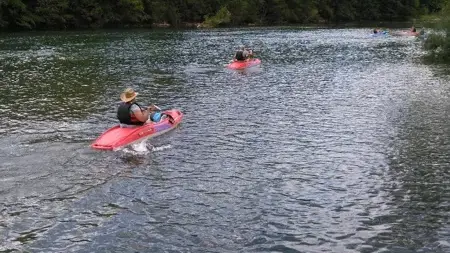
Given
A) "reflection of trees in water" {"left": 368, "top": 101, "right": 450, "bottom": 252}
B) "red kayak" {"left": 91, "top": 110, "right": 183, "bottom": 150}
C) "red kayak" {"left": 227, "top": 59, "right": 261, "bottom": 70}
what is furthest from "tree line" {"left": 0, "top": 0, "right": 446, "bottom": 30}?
"red kayak" {"left": 91, "top": 110, "right": 183, "bottom": 150}

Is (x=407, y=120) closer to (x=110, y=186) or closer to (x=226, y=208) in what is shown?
(x=226, y=208)

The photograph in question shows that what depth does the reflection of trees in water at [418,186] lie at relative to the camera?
1079 cm

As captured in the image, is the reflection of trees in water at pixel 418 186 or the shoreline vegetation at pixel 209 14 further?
the shoreline vegetation at pixel 209 14

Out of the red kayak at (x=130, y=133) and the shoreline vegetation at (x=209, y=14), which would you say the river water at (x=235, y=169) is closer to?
the red kayak at (x=130, y=133)

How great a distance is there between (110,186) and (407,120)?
42.6 ft

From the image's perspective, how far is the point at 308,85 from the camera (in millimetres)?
30219

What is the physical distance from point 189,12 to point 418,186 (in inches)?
3820

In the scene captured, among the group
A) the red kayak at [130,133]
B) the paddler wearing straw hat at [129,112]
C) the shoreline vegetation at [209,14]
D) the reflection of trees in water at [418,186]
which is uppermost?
the shoreline vegetation at [209,14]

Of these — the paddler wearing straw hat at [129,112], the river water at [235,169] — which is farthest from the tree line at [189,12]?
the paddler wearing straw hat at [129,112]

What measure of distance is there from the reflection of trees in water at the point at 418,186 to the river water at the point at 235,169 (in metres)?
0.05

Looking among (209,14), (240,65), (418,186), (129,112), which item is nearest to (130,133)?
(129,112)

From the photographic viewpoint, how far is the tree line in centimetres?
8232

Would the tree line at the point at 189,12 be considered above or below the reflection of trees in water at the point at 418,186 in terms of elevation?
above

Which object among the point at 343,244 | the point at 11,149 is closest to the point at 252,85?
the point at 11,149
